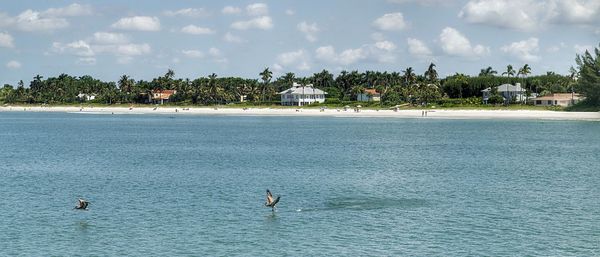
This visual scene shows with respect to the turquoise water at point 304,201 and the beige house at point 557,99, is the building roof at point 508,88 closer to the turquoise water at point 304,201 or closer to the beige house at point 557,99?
the beige house at point 557,99

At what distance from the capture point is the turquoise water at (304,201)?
99.5 feet

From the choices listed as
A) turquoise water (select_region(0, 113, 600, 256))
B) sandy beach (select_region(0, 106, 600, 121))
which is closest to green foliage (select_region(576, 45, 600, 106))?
sandy beach (select_region(0, 106, 600, 121))

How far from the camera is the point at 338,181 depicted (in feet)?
167

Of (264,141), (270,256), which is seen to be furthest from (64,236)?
(264,141)

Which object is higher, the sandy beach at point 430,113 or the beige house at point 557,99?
the beige house at point 557,99

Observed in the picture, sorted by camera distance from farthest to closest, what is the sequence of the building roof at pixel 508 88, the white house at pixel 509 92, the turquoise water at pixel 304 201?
the building roof at pixel 508 88
the white house at pixel 509 92
the turquoise water at pixel 304 201

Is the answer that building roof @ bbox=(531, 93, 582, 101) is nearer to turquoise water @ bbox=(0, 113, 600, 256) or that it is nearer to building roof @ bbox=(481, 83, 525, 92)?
building roof @ bbox=(481, 83, 525, 92)

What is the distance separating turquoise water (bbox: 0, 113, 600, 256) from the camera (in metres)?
30.3

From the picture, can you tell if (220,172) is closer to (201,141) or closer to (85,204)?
(85,204)

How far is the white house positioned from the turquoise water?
339ft

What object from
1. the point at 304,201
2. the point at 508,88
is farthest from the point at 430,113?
the point at 304,201

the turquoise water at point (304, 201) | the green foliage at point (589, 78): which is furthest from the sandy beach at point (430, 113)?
the turquoise water at point (304, 201)

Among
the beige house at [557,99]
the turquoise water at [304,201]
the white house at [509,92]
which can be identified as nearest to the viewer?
the turquoise water at [304,201]

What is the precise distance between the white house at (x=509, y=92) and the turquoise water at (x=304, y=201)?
103430 millimetres
